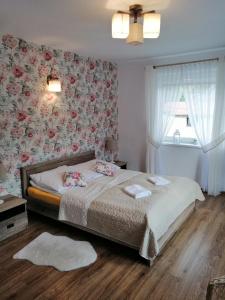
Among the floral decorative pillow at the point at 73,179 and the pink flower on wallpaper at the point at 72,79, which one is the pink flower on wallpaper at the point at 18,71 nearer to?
the pink flower on wallpaper at the point at 72,79

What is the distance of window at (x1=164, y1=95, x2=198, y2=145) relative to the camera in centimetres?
440

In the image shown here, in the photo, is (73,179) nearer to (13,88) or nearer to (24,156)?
(24,156)

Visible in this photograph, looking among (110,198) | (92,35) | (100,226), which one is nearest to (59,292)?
(100,226)

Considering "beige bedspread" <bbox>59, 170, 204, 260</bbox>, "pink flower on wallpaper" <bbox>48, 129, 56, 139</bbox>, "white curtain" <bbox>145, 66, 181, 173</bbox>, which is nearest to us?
"beige bedspread" <bbox>59, 170, 204, 260</bbox>

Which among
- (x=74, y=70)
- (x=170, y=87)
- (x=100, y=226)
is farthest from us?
(x=170, y=87)

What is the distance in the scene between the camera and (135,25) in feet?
6.92

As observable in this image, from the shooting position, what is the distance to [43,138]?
3.65 meters

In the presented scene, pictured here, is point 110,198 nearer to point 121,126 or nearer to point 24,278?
point 24,278

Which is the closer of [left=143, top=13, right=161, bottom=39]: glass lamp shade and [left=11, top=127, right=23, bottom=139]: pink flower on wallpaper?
[left=143, top=13, right=161, bottom=39]: glass lamp shade

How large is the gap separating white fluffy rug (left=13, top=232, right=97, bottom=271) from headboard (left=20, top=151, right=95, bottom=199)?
2.88 ft

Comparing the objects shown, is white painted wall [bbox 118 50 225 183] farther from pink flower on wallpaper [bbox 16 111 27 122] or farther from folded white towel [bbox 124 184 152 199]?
pink flower on wallpaper [bbox 16 111 27 122]

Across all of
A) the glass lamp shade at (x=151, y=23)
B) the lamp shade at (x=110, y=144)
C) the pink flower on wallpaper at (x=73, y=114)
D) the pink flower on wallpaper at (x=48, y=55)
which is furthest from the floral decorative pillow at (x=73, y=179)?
the glass lamp shade at (x=151, y=23)

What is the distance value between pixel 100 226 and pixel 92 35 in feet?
7.88

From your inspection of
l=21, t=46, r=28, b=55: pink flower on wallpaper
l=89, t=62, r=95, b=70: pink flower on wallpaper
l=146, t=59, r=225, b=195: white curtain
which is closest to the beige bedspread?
l=146, t=59, r=225, b=195: white curtain
